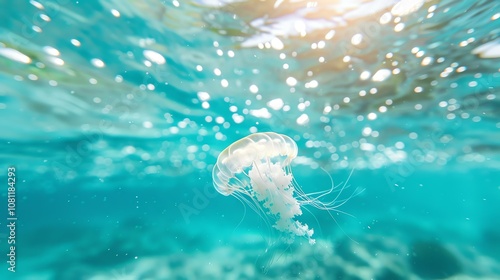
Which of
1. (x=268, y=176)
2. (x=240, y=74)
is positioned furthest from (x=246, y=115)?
(x=268, y=176)

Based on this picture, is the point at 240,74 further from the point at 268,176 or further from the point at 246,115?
the point at 268,176

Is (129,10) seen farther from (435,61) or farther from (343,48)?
(435,61)

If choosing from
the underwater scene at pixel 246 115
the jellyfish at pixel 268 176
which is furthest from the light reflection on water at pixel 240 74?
the jellyfish at pixel 268 176

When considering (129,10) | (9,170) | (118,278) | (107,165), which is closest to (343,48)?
(129,10)

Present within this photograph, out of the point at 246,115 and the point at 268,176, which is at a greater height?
the point at 246,115

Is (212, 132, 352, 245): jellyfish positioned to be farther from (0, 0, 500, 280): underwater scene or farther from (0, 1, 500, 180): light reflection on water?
(0, 1, 500, 180): light reflection on water

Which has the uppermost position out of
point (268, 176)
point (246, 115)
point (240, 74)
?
point (240, 74)

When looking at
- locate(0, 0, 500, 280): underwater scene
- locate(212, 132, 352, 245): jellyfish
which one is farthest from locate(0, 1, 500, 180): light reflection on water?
locate(212, 132, 352, 245): jellyfish

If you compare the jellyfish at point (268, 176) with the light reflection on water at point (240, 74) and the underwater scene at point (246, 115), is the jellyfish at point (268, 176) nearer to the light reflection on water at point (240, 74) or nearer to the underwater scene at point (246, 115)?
the underwater scene at point (246, 115)
